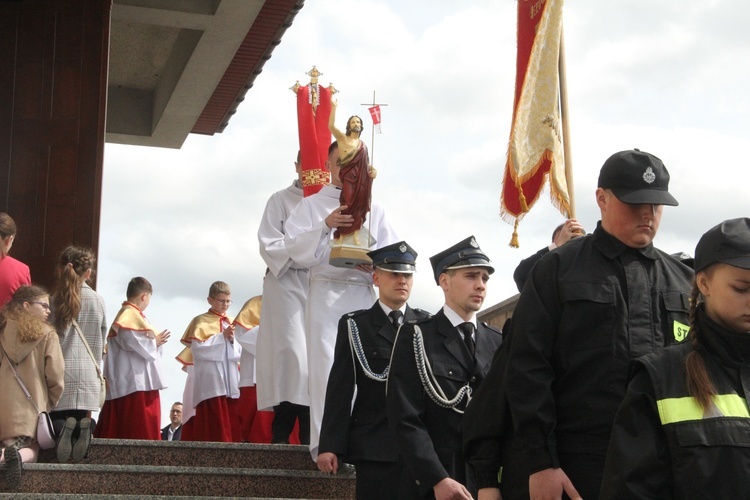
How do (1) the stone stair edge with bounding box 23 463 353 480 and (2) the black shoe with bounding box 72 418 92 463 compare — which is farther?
(2) the black shoe with bounding box 72 418 92 463

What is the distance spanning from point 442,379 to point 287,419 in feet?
11.2

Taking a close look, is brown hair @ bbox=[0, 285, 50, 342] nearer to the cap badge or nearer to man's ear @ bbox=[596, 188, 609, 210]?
man's ear @ bbox=[596, 188, 609, 210]

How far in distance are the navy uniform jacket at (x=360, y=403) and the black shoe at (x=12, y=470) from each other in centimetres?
206

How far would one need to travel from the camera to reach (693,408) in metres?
3.12

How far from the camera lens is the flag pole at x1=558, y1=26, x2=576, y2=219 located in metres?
5.95

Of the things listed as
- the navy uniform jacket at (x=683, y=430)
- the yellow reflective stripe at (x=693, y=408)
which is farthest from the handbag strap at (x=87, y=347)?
the yellow reflective stripe at (x=693, y=408)

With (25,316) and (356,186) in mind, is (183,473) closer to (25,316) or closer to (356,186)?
(25,316)

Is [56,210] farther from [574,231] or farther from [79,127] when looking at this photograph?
[574,231]

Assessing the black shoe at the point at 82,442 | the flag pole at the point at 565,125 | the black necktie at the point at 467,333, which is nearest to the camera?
the black necktie at the point at 467,333

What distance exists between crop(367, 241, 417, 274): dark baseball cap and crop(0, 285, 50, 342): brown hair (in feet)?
7.63

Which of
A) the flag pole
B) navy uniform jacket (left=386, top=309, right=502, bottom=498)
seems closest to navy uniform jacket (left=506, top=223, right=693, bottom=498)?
navy uniform jacket (left=386, top=309, right=502, bottom=498)

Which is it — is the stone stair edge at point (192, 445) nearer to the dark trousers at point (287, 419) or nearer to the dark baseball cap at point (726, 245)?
the dark trousers at point (287, 419)

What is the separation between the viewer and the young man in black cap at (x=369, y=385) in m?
6.10

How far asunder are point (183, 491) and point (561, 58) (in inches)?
138
